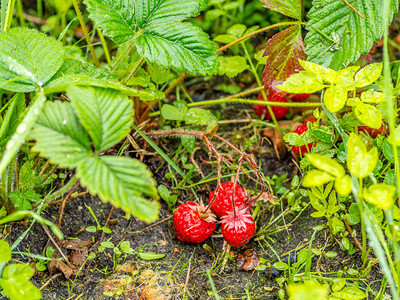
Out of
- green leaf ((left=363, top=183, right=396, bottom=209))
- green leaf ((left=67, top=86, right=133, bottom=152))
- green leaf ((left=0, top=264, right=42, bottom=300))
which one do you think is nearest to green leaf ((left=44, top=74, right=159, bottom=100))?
green leaf ((left=67, top=86, right=133, bottom=152))

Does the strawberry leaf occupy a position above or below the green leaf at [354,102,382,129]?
above

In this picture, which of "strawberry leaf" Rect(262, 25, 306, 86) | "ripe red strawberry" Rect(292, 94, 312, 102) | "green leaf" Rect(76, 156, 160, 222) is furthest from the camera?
"ripe red strawberry" Rect(292, 94, 312, 102)

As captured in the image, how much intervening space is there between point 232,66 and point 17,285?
4.05 ft

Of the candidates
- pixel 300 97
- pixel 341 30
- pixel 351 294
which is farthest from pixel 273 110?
pixel 351 294

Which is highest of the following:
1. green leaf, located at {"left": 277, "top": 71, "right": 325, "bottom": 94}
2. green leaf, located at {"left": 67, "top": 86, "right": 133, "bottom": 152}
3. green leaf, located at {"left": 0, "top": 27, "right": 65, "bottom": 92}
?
green leaf, located at {"left": 0, "top": 27, "right": 65, "bottom": 92}

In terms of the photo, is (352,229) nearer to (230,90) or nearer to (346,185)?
(346,185)

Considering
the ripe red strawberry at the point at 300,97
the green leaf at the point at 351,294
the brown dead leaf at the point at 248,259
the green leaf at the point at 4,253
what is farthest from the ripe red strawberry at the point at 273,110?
the green leaf at the point at 4,253

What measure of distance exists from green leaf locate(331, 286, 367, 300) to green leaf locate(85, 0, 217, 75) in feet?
2.76

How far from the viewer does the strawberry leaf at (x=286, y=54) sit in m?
1.57

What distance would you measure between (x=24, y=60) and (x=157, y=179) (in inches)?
27.5

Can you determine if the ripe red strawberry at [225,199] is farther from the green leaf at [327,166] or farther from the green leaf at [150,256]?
the green leaf at [327,166]

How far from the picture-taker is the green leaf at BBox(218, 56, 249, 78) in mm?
1778

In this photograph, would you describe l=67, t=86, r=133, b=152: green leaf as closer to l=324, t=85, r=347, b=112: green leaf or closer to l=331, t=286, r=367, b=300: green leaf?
l=324, t=85, r=347, b=112: green leaf

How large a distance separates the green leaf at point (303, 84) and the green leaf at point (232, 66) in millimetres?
555
